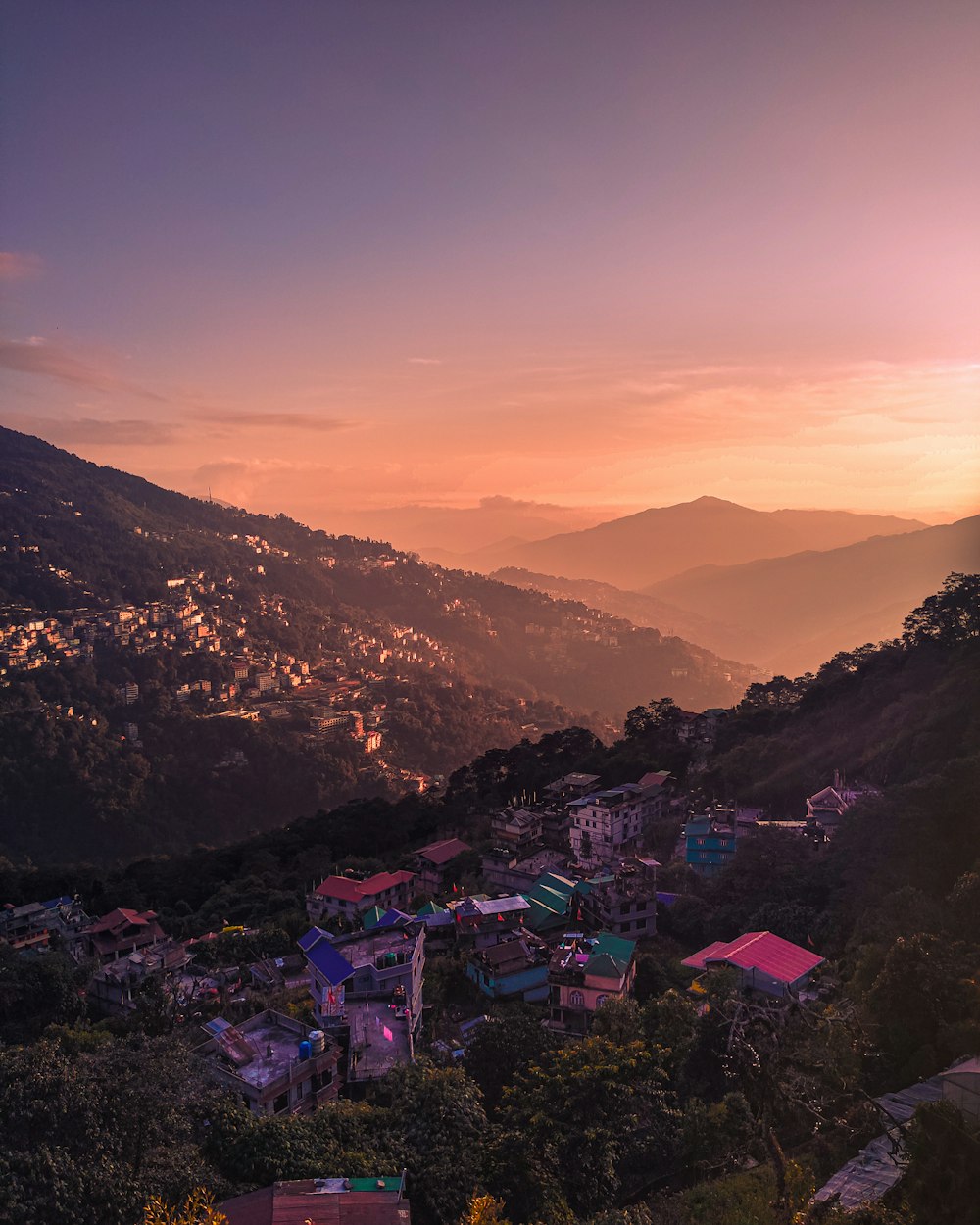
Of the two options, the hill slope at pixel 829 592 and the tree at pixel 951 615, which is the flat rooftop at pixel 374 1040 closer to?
the tree at pixel 951 615

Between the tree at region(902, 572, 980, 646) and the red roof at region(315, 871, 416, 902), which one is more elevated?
the tree at region(902, 572, 980, 646)

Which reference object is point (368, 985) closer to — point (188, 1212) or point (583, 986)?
point (583, 986)

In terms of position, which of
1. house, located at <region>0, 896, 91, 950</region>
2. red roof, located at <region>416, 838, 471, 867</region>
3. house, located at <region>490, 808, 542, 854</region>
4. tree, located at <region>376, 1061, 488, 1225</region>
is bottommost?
house, located at <region>0, 896, 91, 950</region>

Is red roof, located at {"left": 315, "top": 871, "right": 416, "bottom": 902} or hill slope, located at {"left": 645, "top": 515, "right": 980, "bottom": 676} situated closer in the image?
red roof, located at {"left": 315, "top": 871, "right": 416, "bottom": 902}

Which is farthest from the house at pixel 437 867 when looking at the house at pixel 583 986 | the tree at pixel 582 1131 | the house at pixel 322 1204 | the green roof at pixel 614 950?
the house at pixel 322 1204

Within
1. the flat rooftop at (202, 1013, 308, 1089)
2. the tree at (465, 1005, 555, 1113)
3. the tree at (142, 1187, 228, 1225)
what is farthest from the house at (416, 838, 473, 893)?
the tree at (142, 1187, 228, 1225)

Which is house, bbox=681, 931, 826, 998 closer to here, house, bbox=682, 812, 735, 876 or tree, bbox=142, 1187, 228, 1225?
house, bbox=682, 812, 735, 876
